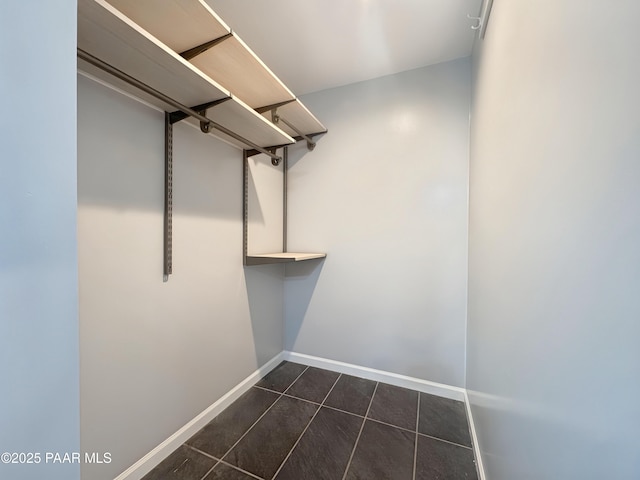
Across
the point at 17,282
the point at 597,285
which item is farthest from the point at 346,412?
the point at 17,282

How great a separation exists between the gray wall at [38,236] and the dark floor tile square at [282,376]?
1638 millimetres

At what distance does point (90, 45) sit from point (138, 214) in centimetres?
66

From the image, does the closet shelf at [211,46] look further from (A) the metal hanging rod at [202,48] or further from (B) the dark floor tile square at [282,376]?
(B) the dark floor tile square at [282,376]

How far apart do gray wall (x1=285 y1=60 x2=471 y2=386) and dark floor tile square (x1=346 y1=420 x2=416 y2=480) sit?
554 mm

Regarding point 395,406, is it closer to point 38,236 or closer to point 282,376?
point 282,376

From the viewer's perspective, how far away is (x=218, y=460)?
1.28 metres

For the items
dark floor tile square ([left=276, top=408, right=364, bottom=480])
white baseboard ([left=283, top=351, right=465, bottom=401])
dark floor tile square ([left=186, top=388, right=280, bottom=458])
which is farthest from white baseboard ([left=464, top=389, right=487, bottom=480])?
dark floor tile square ([left=186, top=388, right=280, bottom=458])

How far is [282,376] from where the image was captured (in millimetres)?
2078

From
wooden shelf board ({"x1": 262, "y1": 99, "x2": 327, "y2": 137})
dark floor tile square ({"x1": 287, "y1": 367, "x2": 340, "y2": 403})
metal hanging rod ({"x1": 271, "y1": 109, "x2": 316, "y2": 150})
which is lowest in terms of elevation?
dark floor tile square ({"x1": 287, "y1": 367, "x2": 340, "y2": 403})

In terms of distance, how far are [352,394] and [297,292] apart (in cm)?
97

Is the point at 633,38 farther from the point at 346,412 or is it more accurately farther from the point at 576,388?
the point at 346,412

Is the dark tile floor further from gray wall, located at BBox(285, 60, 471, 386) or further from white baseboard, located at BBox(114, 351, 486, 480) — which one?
gray wall, located at BBox(285, 60, 471, 386)

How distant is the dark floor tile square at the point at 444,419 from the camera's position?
147 centimetres

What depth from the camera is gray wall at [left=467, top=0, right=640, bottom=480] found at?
348 millimetres
